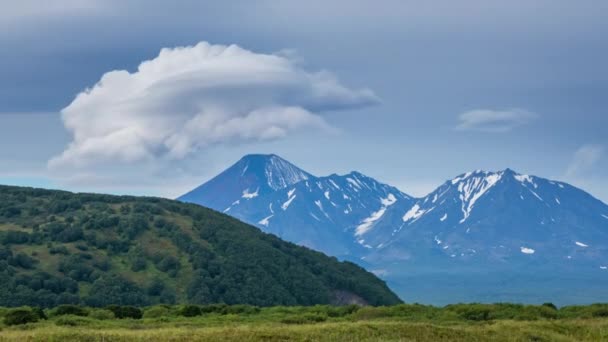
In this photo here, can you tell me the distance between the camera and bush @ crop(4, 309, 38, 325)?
2611 inches

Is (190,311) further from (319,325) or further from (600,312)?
(600,312)

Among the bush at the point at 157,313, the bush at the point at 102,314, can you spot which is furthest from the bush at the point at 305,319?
the bush at the point at 102,314

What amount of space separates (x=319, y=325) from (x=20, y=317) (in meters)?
27.9

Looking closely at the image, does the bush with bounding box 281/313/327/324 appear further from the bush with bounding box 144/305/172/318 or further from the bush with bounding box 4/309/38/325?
the bush with bounding box 4/309/38/325

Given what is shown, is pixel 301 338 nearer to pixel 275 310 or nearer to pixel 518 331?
pixel 518 331

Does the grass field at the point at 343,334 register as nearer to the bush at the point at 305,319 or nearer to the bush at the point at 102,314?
the bush at the point at 305,319

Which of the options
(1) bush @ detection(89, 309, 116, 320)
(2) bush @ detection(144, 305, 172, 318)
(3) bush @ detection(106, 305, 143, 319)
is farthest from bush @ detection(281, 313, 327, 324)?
(1) bush @ detection(89, 309, 116, 320)

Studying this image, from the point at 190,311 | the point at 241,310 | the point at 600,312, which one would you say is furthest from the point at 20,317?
the point at 600,312

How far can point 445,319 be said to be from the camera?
7481 centimetres

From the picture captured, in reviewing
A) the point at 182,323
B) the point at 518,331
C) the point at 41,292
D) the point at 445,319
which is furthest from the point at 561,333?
the point at 41,292

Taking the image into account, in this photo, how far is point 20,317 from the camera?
67750mm

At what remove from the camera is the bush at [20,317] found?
66312mm

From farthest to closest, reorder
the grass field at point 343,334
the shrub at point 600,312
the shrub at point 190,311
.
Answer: the shrub at point 190,311 < the shrub at point 600,312 < the grass field at point 343,334

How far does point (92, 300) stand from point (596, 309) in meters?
134
